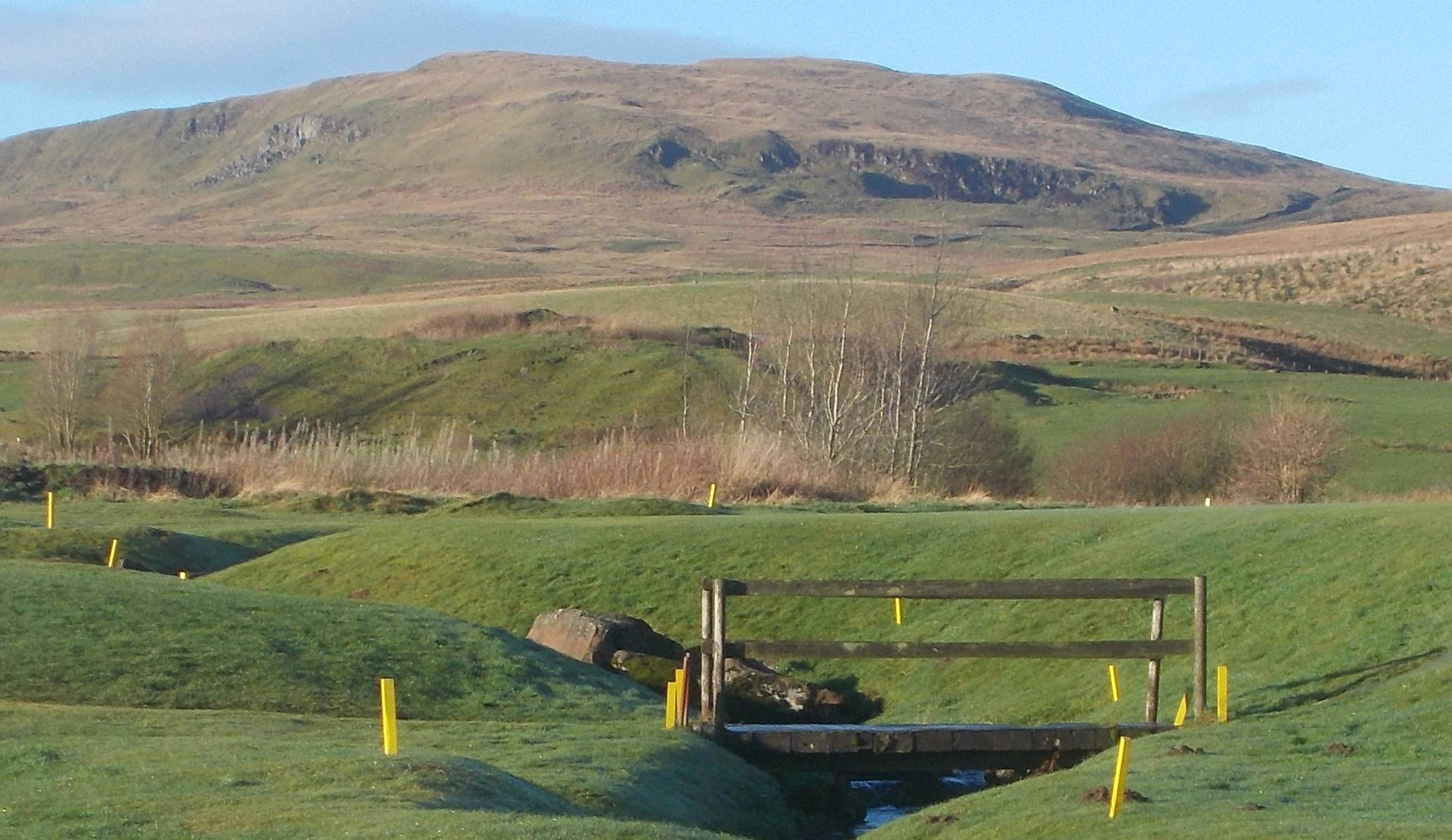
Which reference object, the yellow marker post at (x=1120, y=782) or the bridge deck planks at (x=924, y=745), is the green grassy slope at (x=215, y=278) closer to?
the bridge deck planks at (x=924, y=745)

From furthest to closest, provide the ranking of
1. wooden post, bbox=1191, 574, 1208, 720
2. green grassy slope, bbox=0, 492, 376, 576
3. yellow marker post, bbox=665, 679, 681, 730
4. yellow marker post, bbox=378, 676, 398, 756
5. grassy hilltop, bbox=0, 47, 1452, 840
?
green grassy slope, bbox=0, 492, 376, 576
yellow marker post, bbox=665, 679, 681, 730
wooden post, bbox=1191, 574, 1208, 720
yellow marker post, bbox=378, 676, 398, 756
grassy hilltop, bbox=0, 47, 1452, 840

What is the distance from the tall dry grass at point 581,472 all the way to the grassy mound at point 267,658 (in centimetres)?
1996

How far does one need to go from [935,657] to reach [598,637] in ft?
25.5

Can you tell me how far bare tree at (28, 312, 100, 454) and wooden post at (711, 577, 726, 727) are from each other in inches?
2115

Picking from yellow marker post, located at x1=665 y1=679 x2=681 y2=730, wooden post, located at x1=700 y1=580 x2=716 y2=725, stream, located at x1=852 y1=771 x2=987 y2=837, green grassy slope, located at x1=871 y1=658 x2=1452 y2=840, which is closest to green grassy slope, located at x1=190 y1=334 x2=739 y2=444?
stream, located at x1=852 y1=771 x2=987 y2=837

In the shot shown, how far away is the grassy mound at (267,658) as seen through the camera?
20344 millimetres

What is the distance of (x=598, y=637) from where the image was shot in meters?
25.7

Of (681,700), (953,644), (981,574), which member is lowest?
(681,700)

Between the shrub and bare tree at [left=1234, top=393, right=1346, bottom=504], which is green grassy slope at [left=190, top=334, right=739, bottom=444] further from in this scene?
bare tree at [left=1234, top=393, right=1346, bottom=504]

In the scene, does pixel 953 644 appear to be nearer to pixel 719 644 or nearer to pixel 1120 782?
pixel 719 644

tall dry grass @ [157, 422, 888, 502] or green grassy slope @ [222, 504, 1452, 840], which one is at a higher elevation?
green grassy slope @ [222, 504, 1452, 840]

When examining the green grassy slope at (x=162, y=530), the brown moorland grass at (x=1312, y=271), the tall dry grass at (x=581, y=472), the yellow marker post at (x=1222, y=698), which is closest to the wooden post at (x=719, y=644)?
the yellow marker post at (x=1222, y=698)

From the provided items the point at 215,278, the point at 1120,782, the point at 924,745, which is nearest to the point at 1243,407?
the point at 924,745

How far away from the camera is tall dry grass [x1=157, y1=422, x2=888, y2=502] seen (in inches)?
1775
